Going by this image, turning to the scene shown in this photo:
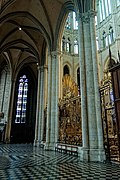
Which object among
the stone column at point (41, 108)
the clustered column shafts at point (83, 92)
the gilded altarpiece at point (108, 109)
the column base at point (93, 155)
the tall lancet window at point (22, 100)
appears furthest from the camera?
the tall lancet window at point (22, 100)

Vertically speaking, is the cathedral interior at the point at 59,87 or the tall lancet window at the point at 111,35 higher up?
the tall lancet window at the point at 111,35

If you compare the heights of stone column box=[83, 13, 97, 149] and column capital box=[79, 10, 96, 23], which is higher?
column capital box=[79, 10, 96, 23]

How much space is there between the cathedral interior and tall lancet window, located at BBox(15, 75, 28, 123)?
15 centimetres

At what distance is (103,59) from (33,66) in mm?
11381

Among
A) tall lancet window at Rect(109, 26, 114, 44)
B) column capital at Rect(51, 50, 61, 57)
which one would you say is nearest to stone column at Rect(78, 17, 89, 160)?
column capital at Rect(51, 50, 61, 57)

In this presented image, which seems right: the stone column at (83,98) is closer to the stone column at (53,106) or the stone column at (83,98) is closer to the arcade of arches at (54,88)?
the arcade of arches at (54,88)

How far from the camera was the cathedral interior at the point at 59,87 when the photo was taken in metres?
7.66

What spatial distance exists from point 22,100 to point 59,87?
535 inches

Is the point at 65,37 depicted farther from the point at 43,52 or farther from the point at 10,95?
the point at 10,95

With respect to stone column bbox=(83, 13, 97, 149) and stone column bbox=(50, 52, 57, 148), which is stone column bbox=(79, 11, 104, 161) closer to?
stone column bbox=(83, 13, 97, 149)

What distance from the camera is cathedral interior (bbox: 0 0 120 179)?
7.66 meters

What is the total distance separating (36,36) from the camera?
717 inches

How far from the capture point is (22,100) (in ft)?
85.4

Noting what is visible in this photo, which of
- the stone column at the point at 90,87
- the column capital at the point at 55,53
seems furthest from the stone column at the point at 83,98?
the column capital at the point at 55,53
